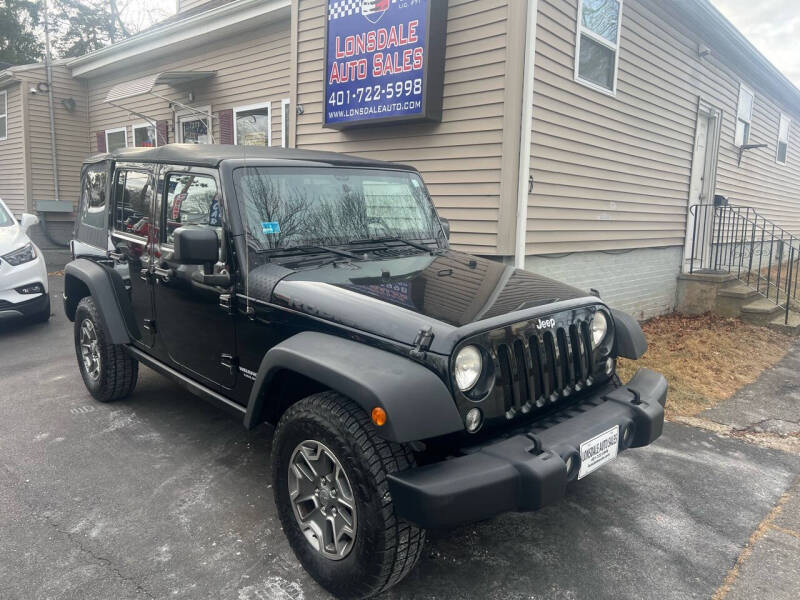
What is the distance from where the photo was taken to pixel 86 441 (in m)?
3.88

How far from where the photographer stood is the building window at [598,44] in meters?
6.38

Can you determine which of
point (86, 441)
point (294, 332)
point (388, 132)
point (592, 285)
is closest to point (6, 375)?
point (86, 441)

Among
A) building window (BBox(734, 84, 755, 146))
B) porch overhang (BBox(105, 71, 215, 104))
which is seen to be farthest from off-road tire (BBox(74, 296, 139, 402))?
building window (BBox(734, 84, 755, 146))

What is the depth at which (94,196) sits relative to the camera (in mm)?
4645

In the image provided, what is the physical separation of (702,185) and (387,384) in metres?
9.65

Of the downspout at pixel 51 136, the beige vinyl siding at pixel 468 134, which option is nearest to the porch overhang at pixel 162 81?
the downspout at pixel 51 136

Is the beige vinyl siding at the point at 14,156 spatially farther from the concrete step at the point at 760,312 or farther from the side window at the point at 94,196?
the concrete step at the point at 760,312

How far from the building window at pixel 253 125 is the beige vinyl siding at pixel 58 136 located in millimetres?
5994

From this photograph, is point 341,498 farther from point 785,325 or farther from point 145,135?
point 145,135

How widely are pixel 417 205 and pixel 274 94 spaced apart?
654 centimetres

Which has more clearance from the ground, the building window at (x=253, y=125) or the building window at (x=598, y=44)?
the building window at (x=598, y=44)

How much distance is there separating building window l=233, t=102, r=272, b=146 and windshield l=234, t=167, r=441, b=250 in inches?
252

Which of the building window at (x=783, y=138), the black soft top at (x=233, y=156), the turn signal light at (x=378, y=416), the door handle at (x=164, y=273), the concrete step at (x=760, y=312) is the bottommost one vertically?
the concrete step at (x=760, y=312)

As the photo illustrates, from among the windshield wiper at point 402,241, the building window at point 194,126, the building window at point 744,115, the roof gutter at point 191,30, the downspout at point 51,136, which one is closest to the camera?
the windshield wiper at point 402,241
